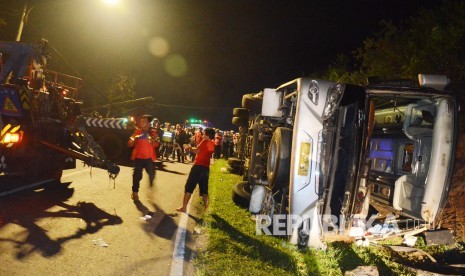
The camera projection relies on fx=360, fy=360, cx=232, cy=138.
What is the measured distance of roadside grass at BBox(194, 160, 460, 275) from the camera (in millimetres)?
4770

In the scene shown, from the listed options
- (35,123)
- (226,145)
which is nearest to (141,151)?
(35,123)

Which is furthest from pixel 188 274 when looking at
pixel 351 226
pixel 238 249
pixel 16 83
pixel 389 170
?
pixel 389 170

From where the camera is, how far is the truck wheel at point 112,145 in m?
14.3

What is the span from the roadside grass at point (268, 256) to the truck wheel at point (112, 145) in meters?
8.41

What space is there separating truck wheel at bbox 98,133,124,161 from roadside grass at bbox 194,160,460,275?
331 inches

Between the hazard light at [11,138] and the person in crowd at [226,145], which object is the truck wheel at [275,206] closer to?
the hazard light at [11,138]

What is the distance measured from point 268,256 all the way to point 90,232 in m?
2.67

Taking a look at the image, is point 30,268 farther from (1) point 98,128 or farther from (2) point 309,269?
(1) point 98,128

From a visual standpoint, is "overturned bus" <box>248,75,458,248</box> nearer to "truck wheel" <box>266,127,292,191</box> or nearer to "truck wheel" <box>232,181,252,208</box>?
"truck wheel" <box>266,127,292,191</box>

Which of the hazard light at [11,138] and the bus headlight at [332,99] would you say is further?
the hazard light at [11,138]

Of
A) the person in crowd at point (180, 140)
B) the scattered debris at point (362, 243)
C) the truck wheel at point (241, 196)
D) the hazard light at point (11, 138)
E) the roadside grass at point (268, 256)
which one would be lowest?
the roadside grass at point (268, 256)

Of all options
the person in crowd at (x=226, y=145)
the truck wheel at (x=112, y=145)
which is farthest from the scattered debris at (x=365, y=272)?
the person in crowd at (x=226, y=145)

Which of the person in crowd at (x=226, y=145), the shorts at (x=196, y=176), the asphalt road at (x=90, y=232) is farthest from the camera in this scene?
the person in crowd at (x=226, y=145)

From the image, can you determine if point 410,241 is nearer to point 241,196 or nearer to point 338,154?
point 338,154
